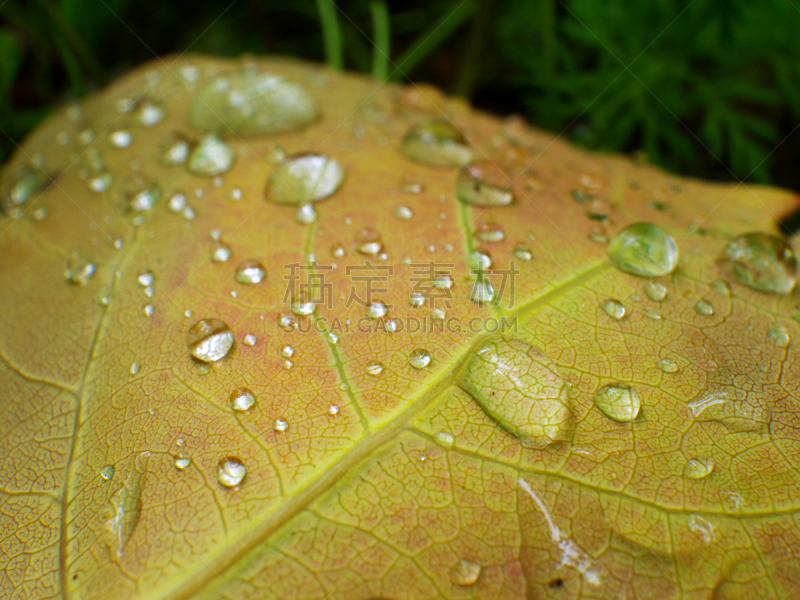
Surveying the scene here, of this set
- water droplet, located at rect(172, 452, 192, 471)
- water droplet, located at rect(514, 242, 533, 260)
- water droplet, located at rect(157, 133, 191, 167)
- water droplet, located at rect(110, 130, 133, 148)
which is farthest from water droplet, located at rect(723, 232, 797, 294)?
water droplet, located at rect(110, 130, 133, 148)

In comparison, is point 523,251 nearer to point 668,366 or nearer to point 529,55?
point 668,366

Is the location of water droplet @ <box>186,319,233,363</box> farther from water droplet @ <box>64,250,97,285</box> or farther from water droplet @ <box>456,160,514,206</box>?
water droplet @ <box>456,160,514,206</box>

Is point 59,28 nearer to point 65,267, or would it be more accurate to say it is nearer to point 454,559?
point 65,267

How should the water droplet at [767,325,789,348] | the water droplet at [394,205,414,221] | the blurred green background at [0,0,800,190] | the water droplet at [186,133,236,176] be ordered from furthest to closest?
the blurred green background at [0,0,800,190] < the water droplet at [186,133,236,176] < the water droplet at [394,205,414,221] < the water droplet at [767,325,789,348]

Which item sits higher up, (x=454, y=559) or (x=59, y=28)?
(x=59, y=28)

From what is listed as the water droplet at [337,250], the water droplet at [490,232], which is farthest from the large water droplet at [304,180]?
the water droplet at [490,232]

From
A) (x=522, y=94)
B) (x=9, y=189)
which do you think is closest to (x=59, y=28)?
(x=9, y=189)
